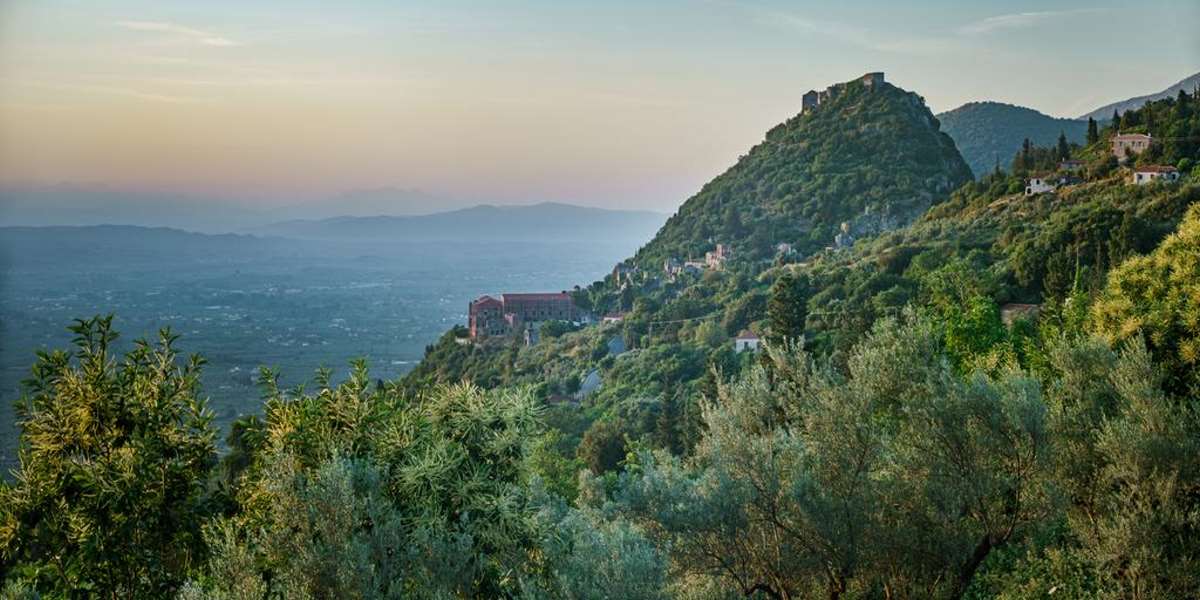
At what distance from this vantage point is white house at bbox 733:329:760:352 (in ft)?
152

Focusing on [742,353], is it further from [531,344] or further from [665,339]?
[531,344]

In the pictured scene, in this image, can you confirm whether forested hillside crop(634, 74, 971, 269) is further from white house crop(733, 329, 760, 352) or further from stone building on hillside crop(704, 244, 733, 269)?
white house crop(733, 329, 760, 352)

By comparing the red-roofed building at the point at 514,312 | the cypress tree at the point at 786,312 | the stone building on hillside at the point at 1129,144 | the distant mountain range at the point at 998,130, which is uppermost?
the distant mountain range at the point at 998,130

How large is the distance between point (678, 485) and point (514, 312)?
66.4 metres

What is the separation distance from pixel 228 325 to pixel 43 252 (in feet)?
46.6

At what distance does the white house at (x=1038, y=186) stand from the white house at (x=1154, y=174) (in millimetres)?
5545

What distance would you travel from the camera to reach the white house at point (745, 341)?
4640 centimetres

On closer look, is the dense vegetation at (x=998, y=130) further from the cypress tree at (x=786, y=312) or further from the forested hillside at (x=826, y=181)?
the cypress tree at (x=786, y=312)

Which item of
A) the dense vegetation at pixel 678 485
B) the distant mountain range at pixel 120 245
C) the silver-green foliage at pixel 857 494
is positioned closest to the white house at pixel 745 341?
the dense vegetation at pixel 678 485

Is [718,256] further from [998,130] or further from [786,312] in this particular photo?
[998,130]

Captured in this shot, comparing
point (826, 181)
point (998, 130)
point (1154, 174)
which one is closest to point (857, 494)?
point (1154, 174)

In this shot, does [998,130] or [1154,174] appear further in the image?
[998,130]

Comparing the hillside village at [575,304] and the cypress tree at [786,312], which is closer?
the cypress tree at [786,312]

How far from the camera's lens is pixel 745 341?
47.2 m
